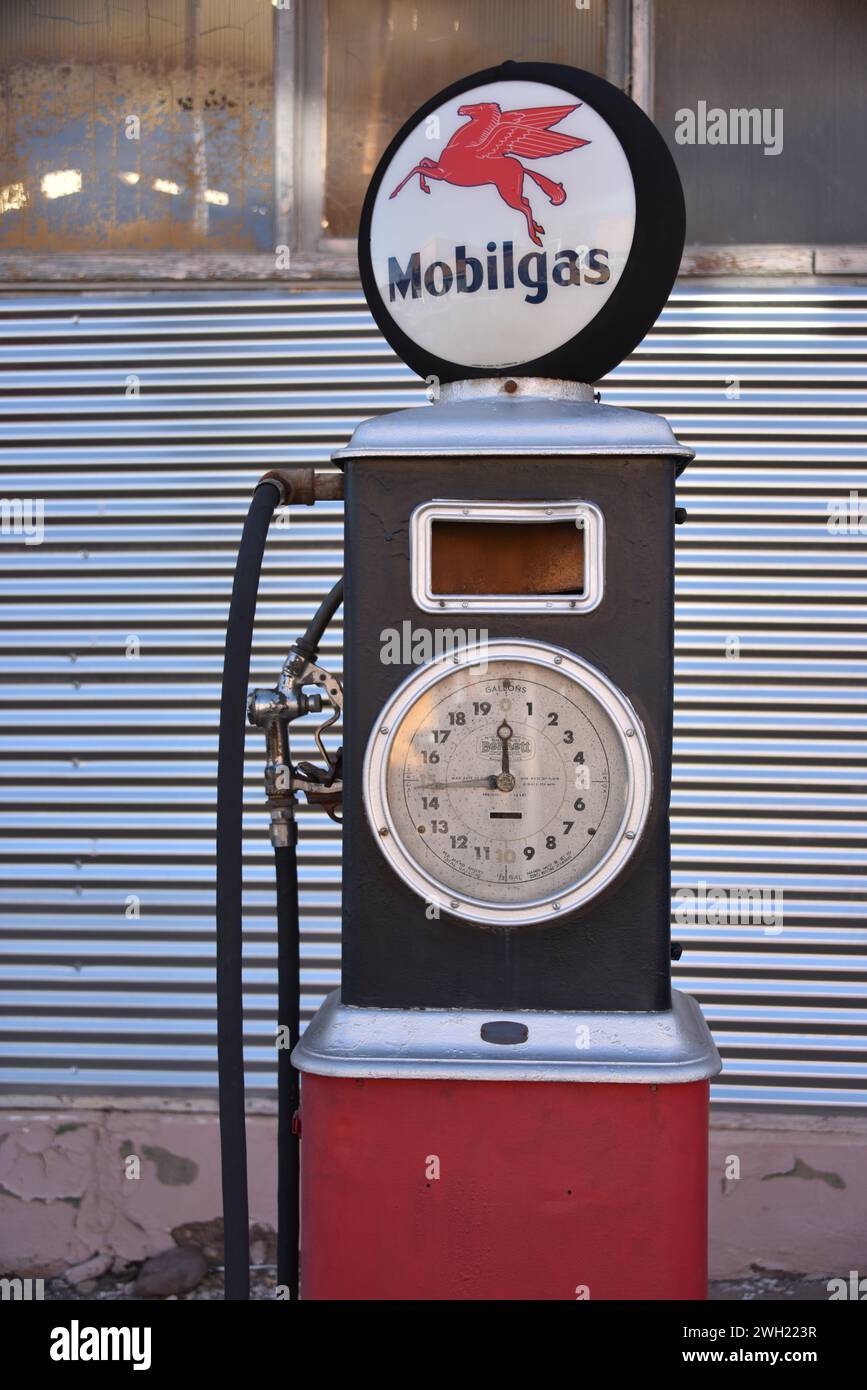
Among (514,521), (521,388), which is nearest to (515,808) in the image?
(514,521)

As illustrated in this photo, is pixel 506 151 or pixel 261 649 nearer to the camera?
pixel 506 151

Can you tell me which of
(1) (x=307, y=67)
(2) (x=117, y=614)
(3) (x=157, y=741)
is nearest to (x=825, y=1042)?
(3) (x=157, y=741)

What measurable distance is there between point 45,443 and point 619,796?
3.12m

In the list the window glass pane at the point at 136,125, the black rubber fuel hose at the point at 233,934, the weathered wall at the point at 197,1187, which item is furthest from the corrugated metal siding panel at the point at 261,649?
the black rubber fuel hose at the point at 233,934

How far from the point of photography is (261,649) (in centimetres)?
442

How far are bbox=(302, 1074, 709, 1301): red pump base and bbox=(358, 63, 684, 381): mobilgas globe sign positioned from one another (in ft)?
4.06

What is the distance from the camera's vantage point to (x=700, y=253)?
4.32 metres

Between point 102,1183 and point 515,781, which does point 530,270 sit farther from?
point 102,1183

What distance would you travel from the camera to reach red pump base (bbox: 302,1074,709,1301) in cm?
196

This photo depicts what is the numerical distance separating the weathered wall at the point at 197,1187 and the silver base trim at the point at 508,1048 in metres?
2.40

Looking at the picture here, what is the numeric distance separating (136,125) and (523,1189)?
156 inches
